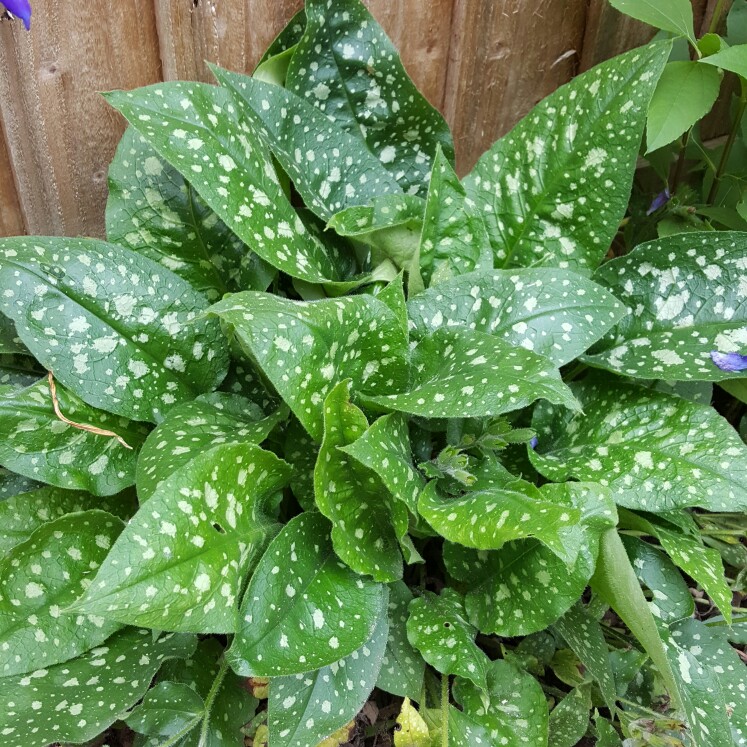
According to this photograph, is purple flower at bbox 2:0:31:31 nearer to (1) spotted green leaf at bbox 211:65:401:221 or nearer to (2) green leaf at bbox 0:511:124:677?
(1) spotted green leaf at bbox 211:65:401:221

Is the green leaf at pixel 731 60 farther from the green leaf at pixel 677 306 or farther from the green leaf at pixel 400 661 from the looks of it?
the green leaf at pixel 400 661

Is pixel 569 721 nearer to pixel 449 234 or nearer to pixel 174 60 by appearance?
pixel 449 234

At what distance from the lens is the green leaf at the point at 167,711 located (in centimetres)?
93

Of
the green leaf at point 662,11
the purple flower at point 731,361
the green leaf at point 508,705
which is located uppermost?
the green leaf at point 662,11

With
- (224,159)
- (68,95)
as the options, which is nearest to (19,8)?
(68,95)

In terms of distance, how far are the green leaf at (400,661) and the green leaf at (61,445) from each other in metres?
0.44

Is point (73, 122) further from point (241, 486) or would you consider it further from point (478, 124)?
point (478, 124)

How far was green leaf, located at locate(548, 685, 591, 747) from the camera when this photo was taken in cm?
105

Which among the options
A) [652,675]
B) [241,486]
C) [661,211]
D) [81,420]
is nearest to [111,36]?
[81,420]

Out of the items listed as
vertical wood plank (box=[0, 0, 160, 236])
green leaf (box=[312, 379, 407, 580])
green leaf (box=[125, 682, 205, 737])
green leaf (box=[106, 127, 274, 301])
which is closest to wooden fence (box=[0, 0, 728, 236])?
vertical wood plank (box=[0, 0, 160, 236])

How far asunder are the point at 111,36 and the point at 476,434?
809 mm

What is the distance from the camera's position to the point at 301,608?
3.03 feet

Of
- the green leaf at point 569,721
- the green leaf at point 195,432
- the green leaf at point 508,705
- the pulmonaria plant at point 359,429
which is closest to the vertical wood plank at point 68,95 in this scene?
the pulmonaria plant at point 359,429

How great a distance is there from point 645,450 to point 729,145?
67 cm
